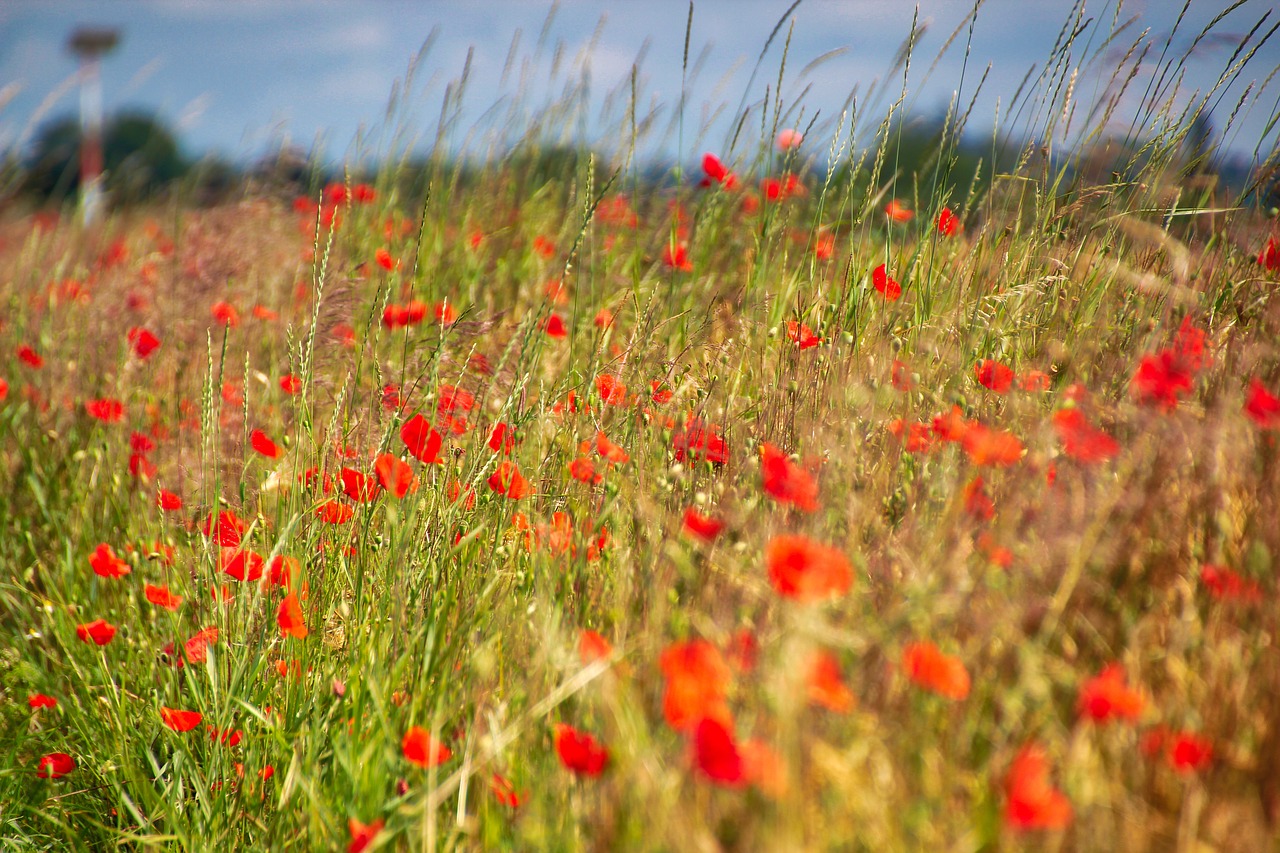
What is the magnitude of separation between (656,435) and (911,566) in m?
0.69

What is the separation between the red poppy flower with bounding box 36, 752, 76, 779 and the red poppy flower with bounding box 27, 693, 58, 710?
148 mm

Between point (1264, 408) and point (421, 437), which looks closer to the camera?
point (1264, 408)

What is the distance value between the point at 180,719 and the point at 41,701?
573 mm

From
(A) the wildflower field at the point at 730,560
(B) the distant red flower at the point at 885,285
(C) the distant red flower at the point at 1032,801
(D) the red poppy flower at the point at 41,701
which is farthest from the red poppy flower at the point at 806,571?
(D) the red poppy flower at the point at 41,701

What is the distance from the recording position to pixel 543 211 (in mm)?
3506

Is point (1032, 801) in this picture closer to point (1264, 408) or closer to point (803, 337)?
point (1264, 408)

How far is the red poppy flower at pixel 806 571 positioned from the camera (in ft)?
2.71

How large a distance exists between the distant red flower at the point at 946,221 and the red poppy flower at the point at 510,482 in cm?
115

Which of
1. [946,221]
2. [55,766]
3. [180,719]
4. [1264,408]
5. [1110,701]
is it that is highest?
[946,221]

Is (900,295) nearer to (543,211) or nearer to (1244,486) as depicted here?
(1244,486)

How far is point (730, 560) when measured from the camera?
110cm

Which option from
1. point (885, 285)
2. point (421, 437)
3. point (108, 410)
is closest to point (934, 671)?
point (421, 437)

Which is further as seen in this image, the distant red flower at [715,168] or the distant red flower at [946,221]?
the distant red flower at [715,168]

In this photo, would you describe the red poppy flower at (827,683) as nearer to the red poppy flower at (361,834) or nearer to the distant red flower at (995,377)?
the red poppy flower at (361,834)
